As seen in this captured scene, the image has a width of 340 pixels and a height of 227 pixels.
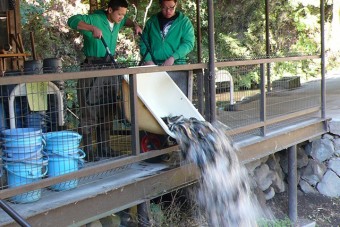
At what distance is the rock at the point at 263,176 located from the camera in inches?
296

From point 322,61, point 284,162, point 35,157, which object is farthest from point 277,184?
point 35,157

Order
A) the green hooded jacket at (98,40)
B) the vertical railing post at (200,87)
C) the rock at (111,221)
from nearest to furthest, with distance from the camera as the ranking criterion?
1. the rock at (111,221)
2. the green hooded jacket at (98,40)
3. the vertical railing post at (200,87)

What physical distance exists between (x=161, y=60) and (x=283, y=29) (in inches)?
469

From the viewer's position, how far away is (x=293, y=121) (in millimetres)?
6980

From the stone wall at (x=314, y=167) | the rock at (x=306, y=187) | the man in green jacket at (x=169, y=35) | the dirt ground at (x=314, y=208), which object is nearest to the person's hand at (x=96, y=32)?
the man in green jacket at (x=169, y=35)

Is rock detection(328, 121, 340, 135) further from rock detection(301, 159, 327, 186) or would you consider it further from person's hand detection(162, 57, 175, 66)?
person's hand detection(162, 57, 175, 66)

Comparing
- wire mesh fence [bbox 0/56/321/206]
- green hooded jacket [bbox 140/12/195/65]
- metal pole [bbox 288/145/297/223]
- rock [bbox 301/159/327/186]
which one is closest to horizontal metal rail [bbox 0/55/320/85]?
wire mesh fence [bbox 0/56/321/206]

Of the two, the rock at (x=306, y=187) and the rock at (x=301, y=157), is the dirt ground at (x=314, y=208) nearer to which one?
the rock at (x=306, y=187)

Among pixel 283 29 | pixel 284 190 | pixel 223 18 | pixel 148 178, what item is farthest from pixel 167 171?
pixel 283 29

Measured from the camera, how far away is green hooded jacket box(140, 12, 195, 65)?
521cm

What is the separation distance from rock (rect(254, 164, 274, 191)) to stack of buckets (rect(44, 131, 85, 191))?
4147 millimetres

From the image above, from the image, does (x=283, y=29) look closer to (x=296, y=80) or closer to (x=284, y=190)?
(x=296, y=80)

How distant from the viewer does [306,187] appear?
28.3 ft

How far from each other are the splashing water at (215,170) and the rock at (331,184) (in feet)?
13.9
